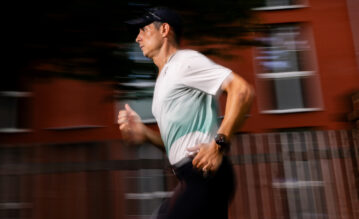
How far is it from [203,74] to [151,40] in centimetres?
31

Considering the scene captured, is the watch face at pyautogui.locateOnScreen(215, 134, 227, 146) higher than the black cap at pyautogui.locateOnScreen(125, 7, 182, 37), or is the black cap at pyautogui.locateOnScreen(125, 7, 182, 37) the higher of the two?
the black cap at pyautogui.locateOnScreen(125, 7, 182, 37)

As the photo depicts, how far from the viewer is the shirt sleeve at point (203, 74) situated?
1697 millimetres

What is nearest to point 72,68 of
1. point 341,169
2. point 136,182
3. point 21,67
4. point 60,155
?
point 21,67

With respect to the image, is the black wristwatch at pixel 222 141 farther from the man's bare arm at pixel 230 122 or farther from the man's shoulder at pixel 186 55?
the man's shoulder at pixel 186 55

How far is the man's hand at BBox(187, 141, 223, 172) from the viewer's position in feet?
5.20

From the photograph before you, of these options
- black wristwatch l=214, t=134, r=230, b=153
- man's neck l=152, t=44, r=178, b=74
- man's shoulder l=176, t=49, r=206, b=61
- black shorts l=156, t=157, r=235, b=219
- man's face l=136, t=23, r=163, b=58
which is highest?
man's face l=136, t=23, r=163, b=58

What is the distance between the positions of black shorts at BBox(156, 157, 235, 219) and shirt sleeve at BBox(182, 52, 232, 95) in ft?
0.92

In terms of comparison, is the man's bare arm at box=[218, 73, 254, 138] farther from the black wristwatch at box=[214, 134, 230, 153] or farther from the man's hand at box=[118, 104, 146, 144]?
the man's hand at box=[118, 104, 146, 144]

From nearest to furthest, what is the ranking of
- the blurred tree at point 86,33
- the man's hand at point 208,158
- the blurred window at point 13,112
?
the man's hand at point 208,158, the blurred tree at point 86,33, the blurred window at point 13,112

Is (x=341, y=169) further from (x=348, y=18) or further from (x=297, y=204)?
(x=348, y=18)

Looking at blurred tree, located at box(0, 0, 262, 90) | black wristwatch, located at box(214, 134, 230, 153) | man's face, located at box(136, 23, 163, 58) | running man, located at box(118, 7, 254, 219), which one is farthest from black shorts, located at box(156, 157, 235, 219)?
blurred tree, located at box(0, 0, 262, 90)

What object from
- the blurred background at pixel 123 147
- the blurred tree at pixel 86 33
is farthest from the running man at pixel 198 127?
the blurred tree at pixel 86 33

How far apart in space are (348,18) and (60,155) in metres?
9.23

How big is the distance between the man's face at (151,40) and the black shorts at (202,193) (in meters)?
0.49
